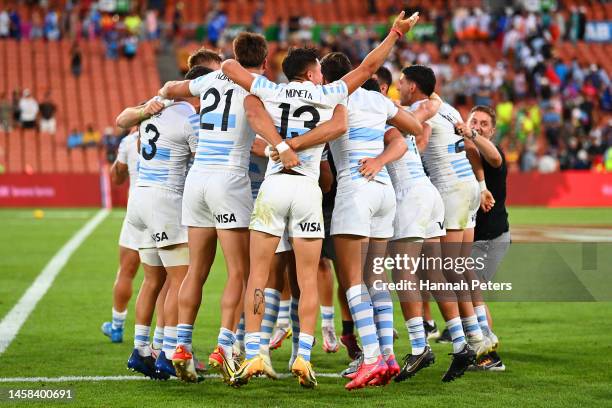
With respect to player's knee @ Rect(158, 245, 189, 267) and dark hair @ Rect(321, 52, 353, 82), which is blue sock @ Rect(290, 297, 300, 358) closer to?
player's knee @ Rect(158, 245, 189, 267)

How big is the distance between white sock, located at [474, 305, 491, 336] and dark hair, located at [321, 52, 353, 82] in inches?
94.2

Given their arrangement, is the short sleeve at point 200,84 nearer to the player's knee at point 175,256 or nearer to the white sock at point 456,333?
the player's knee at point 175,256

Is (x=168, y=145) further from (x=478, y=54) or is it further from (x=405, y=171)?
(x=478, y=54)

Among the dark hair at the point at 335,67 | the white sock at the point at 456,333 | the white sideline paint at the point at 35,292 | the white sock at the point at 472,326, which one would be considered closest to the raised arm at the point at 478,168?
the white sock at the point at 472,326

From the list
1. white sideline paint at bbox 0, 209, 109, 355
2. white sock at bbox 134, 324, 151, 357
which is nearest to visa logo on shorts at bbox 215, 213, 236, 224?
white sock at bbox 134, 324, 151, 357

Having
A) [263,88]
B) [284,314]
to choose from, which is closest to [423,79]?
[263,88]

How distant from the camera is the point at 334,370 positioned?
9172 millimetres

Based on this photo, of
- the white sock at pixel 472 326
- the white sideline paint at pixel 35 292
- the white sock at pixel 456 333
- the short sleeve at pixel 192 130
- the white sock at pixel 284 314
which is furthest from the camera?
the white sideline paint at pixel 35 292

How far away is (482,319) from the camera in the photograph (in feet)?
31.8

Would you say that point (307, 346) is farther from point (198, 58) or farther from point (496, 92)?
point (496, 92)

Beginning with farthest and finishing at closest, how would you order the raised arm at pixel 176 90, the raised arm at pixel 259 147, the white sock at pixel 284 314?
the white sock at pixel 284 314 < the raised arm at pixel 176 90 < the raised arm at pixel 259 147

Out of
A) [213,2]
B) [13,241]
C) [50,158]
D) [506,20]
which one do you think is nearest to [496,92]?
[506,20]

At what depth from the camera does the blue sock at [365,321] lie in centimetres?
Answer: 828

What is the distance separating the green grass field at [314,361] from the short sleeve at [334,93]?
2.04m
